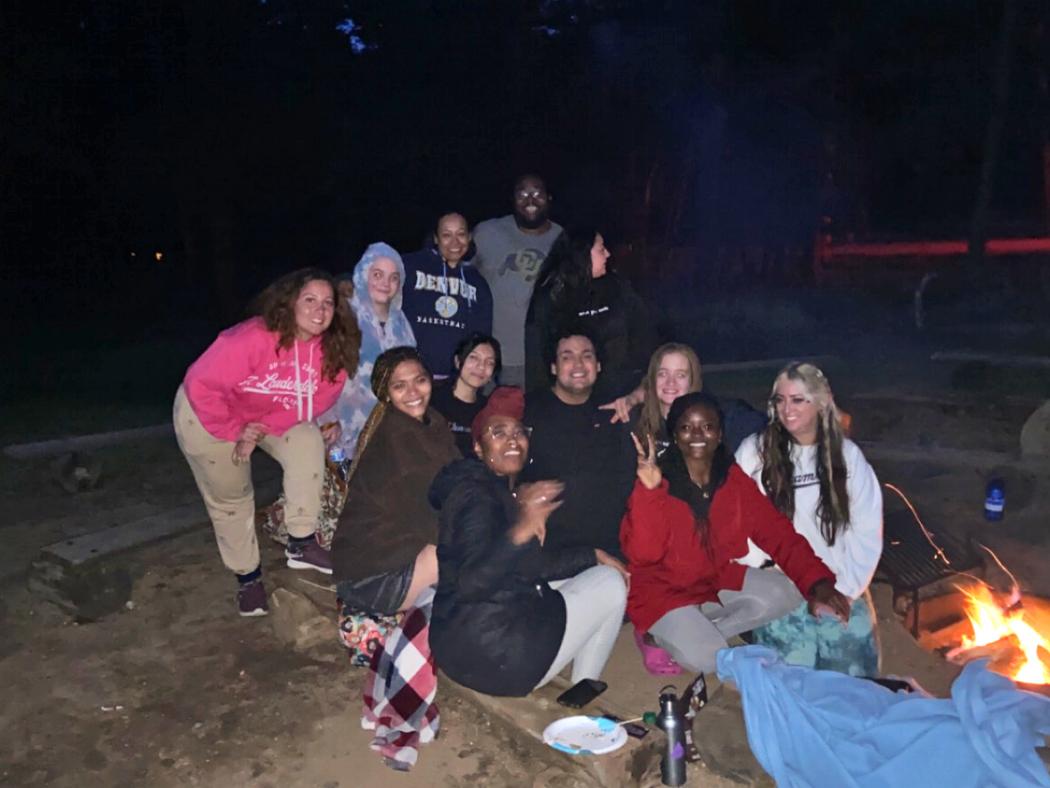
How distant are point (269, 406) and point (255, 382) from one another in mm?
177

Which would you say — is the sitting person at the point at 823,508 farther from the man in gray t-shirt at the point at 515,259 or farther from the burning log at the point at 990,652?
the man in gray t-shirt at the point at 515,259

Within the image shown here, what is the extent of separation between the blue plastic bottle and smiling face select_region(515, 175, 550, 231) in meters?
4.00

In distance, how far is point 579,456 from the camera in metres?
4.28

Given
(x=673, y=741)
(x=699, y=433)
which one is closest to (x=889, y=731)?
(x=673, y=741)

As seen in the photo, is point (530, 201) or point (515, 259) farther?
point (515, 259)

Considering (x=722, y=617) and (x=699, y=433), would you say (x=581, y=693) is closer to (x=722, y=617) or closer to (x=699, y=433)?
(x=722, y=617)

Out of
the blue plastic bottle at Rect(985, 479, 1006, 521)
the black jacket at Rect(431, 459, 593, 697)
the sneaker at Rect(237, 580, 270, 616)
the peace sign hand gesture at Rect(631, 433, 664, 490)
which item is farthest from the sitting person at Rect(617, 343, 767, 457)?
the blue plastic bottle at Rect(985, 479, 1006, 521)

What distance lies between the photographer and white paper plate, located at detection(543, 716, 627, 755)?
3.30 meters

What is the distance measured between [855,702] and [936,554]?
7.57 feet

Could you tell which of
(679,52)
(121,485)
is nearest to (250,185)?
(121,485)

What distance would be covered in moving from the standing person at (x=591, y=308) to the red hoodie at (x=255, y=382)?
129 centimetres

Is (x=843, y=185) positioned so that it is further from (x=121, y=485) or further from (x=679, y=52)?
(x=121, y=485)

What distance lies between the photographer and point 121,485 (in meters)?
8.10

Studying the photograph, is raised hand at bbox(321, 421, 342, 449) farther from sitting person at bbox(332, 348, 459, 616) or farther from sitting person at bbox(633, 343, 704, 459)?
sitting person at bbox(633, 343, 704, 459)
